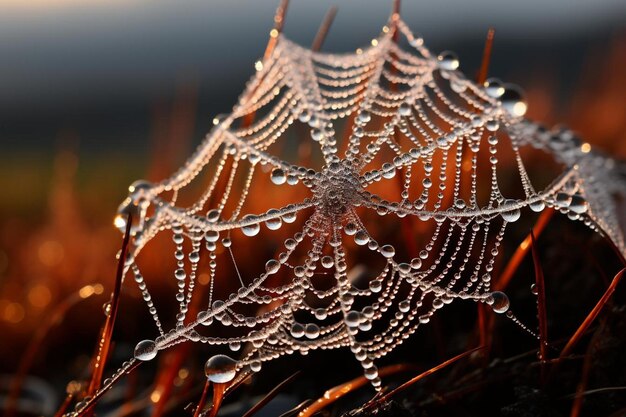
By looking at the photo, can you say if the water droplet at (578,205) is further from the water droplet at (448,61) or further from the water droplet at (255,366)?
the water droplet at (255,366)

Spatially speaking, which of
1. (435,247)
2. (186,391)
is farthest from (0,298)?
(435,247)

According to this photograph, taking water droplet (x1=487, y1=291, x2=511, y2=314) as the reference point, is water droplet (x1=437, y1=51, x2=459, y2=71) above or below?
above

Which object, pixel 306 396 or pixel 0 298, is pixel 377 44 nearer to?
pixel 306 396

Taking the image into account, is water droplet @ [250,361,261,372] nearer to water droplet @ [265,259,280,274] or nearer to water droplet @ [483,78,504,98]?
water droplet @ [265,259,280,274]

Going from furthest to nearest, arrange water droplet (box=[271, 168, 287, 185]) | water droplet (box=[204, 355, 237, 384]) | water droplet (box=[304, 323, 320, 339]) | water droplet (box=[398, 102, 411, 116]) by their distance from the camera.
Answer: water droplet (box=[398, 102, 411, 116]) < water droplet (box=[271, 168, 287, 185]) < water droplet (box=[304, 323, 320, 339]) < water droplet (box=[204, 355, 237, 384])

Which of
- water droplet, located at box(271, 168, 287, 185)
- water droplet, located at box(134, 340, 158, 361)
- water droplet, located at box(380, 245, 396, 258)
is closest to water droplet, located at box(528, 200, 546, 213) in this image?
water droplet, located at box(380, 245, 396, 258)

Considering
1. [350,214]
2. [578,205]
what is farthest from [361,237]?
[578,205]

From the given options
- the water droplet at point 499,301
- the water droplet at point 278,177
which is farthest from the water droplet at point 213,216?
the water droplet at point 499,301
